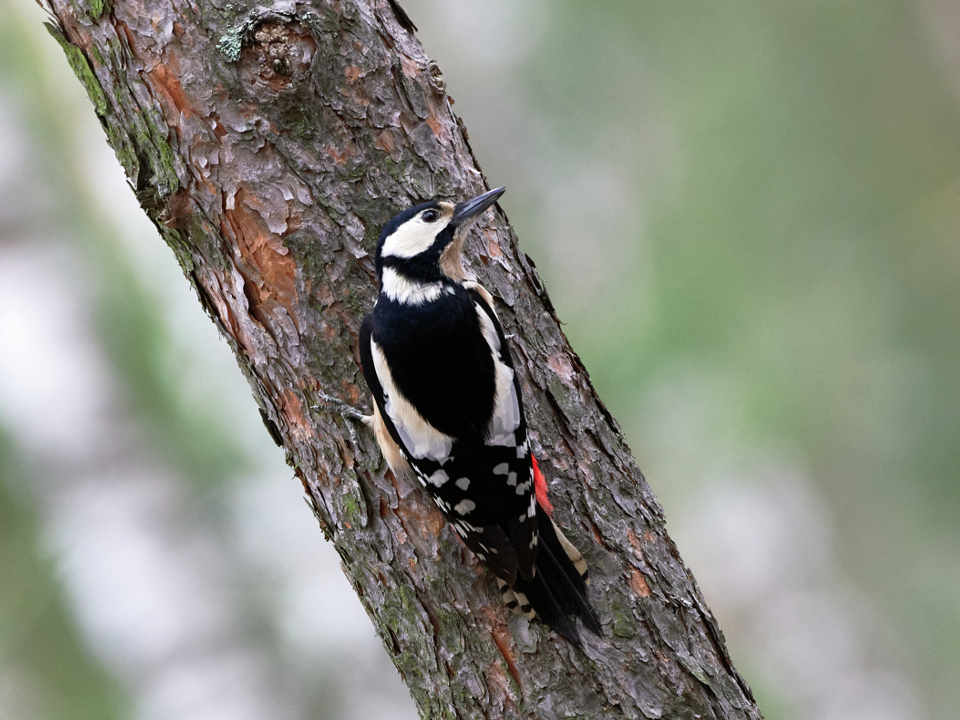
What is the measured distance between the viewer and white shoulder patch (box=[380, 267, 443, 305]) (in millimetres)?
1911

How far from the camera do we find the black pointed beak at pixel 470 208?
197cm

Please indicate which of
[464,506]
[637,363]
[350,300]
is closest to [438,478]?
[464,506]

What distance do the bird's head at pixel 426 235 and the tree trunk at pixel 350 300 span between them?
0.13ft

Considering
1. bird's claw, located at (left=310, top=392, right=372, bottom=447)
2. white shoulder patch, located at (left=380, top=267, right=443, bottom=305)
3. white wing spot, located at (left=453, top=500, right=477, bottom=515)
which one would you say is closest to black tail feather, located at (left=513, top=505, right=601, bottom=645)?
white wing spot, located at (left=453, top=500, right=477, bottom=515)

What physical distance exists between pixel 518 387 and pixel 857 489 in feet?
15.4

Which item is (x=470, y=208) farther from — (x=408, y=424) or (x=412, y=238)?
(x=408, y=424)

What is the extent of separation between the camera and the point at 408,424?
6.16 ft

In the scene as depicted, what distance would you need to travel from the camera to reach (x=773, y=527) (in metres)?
6.07

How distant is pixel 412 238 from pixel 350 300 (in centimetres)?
22

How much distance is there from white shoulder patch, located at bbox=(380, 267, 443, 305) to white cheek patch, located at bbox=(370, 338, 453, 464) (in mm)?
152

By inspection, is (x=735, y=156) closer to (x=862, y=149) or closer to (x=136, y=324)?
(x=862, y=149)

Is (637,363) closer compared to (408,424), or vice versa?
(408,424)

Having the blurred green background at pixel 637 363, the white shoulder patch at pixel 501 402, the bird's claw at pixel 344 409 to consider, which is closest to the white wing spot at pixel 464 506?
the white shoulder patch at pixel 501 402

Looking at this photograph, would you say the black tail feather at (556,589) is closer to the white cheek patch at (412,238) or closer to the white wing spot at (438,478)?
the white wing spot at (438,478)
